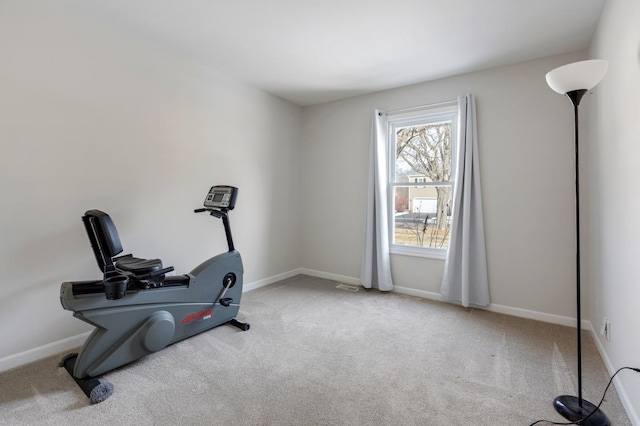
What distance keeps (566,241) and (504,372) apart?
1.51m

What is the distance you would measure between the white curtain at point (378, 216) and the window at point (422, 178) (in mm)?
129

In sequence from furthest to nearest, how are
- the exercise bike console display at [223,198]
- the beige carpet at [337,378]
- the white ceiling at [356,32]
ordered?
the exercise bike console display at [223,198], the white ceiling at [356,32], the beige carpet at [337,378]

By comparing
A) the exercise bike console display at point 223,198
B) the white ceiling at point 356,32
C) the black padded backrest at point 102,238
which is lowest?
the black padded backrest at point 102,238

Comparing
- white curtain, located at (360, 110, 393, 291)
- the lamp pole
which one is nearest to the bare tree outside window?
white curtain, located at (360, 110, 393, 291)

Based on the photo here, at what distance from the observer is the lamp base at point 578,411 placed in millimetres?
1579

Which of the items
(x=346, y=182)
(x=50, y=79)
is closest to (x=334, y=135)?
(x=346, y=182)

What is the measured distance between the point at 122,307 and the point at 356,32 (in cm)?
268

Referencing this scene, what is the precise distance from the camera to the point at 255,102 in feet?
12.6

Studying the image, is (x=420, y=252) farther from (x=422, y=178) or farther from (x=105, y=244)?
(x=105, y=244)

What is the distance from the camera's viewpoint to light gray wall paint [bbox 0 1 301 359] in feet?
6.84

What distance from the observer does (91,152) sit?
2.43 meters

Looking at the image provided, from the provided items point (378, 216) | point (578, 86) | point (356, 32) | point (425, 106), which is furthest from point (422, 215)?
point (578, 86)

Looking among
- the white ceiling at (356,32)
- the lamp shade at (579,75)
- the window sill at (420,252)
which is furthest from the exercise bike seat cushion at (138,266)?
the window sill at (420,252)

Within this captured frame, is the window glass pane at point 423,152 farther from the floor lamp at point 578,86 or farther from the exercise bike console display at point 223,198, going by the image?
the exercise bike console display at point 223,198
